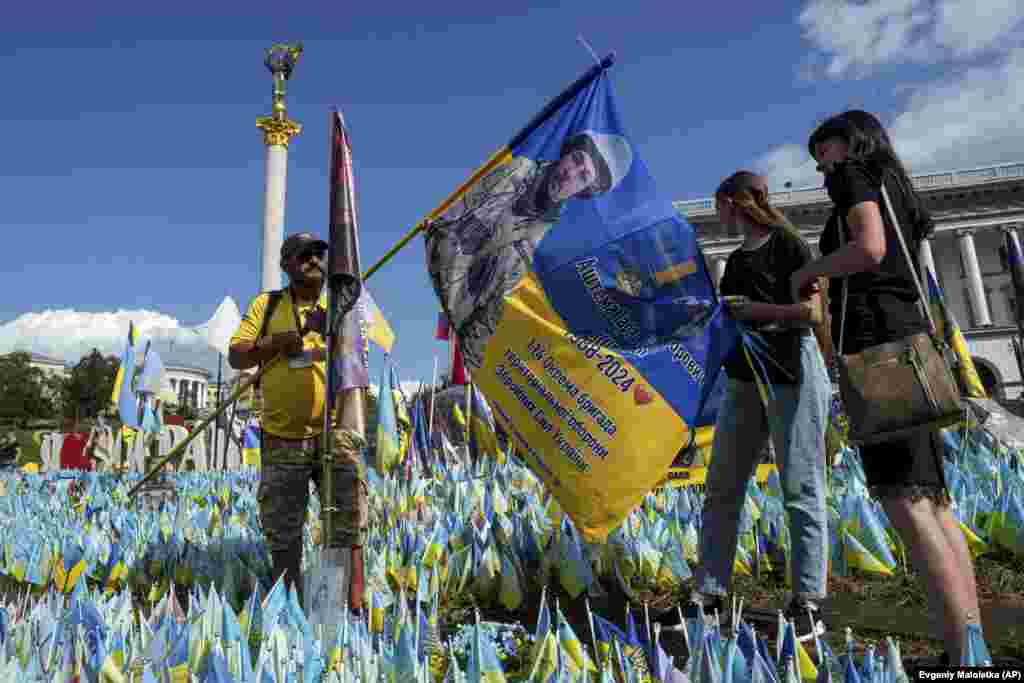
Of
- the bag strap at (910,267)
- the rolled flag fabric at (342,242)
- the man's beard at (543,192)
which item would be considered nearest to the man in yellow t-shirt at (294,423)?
the rolled flag fabric at (342,242)

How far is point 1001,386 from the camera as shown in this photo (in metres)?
34.6

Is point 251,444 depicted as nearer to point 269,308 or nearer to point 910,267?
point 269,308

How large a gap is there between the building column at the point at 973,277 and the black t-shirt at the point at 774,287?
43.2 metres

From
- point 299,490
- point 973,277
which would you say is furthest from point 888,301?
point 973,277

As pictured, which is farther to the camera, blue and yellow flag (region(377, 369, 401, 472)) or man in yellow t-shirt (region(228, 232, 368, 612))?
blue and yellow flag (region(377, 369, 401, 472))

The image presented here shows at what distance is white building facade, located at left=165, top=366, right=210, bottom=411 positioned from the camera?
75.6 m

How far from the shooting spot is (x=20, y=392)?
5281cm

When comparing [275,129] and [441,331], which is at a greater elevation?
[275,129]

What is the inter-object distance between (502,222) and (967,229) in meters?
44.7

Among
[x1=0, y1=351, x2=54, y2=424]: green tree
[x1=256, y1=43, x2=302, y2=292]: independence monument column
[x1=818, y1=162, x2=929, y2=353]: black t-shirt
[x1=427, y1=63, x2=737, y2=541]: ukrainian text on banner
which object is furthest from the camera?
[x1=0, y1=351, x2=54, y2=424]: green tree

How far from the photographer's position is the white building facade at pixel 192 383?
75.6m

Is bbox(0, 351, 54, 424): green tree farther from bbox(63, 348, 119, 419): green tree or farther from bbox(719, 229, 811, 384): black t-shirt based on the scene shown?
bbox(719, 229, 811, 384): black t-shirt

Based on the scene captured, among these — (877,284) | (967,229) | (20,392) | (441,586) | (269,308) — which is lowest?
(441,586)

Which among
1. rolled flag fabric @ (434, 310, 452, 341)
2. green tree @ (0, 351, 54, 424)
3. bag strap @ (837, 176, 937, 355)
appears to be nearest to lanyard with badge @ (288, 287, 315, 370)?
bag strap @ (837, 176, 937, 355)
